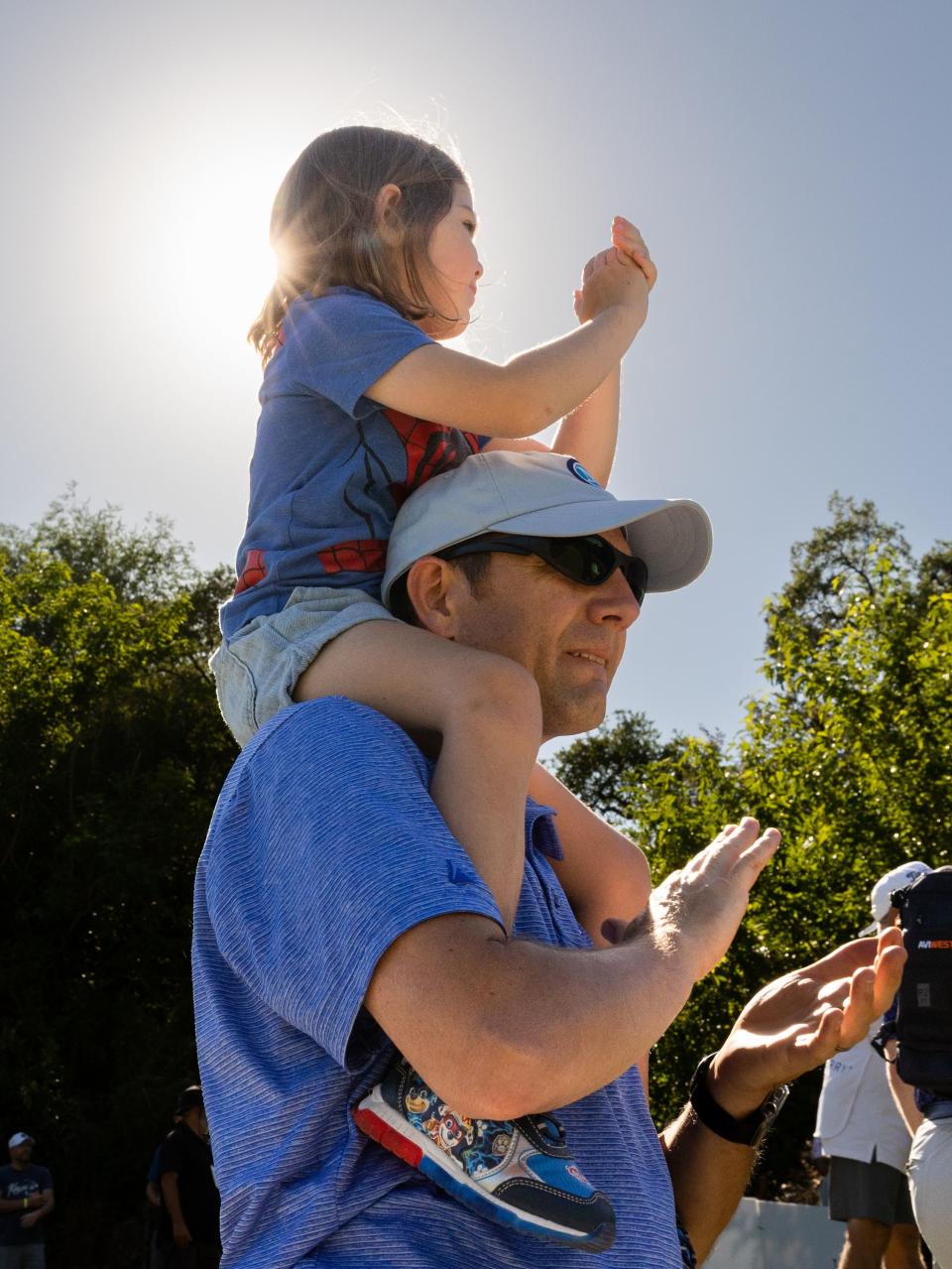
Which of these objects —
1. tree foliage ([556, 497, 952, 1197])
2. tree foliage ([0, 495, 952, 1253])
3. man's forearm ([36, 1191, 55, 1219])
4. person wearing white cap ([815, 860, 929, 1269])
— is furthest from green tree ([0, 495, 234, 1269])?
person wearing white cap ([815, 860, 929, 1269])

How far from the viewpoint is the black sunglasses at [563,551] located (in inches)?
89.0

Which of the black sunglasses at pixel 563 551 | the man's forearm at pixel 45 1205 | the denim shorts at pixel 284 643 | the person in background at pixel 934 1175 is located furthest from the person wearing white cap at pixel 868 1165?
the man's forearm at pixel 45 1205

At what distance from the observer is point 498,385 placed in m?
2.33

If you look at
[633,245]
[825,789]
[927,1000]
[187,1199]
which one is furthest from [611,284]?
[825,789]

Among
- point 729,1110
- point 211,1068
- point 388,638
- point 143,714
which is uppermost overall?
point 143,714

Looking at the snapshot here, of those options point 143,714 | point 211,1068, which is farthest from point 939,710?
point 143,714

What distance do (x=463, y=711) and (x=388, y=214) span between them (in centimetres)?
128

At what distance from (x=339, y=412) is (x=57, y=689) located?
22898mm

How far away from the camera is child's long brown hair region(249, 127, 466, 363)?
2666 millimetres

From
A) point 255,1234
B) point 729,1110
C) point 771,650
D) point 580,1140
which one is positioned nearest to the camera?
point 255,1234

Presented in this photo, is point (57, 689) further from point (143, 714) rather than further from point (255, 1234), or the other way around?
point (255, 1234)

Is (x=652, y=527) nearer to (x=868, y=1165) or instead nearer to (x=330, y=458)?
(x=330, y=458)

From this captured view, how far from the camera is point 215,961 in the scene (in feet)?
6.03

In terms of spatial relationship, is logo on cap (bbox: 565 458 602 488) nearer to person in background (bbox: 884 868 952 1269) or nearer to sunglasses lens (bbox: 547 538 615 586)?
sunglasses lens (bbox: 547 538 615 586)
